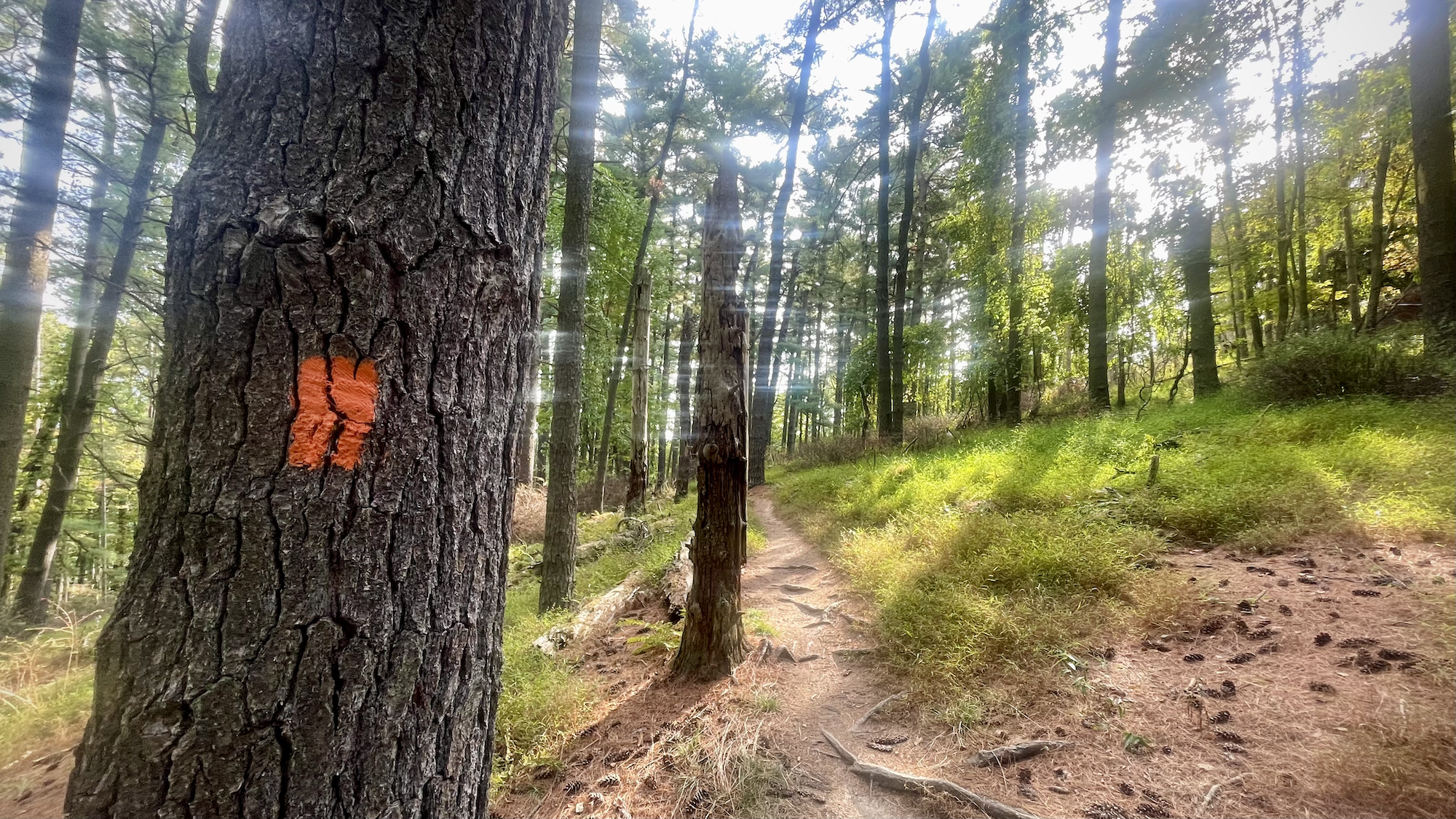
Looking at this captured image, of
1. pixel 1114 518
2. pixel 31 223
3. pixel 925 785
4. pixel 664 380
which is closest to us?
pixel 925 785

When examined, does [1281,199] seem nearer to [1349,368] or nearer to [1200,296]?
[1200,296]

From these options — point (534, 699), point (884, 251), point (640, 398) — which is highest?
point (884, 251)

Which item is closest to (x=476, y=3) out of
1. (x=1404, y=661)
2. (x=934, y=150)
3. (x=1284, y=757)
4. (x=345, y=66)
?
(x=345, y=66)

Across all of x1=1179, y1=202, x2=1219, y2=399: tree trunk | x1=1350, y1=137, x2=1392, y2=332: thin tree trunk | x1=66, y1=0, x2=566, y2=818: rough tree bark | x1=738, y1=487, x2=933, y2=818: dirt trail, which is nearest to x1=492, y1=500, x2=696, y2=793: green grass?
x1=66, y1=0, x2=566, y2=818: rough tree bark

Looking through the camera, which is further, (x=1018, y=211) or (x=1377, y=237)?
(x=1018, y=211)

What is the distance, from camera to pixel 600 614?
4723mm

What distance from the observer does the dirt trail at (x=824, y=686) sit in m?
2.37

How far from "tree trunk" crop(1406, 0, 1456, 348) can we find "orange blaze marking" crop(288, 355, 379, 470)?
10.4m

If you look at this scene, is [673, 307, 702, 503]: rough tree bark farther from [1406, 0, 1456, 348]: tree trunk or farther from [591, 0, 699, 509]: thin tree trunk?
[1406, 0, 1456, 348]: tree trunk

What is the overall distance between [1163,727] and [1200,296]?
11.0m

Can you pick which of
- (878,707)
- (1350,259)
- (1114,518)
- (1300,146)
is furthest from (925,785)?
(1300,146)

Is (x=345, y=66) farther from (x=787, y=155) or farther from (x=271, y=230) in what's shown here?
(x=787, y=155)

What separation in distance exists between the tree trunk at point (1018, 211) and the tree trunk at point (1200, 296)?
3.06 meters

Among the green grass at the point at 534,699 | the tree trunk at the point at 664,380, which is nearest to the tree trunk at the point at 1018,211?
the green grass at the point at 534,699
